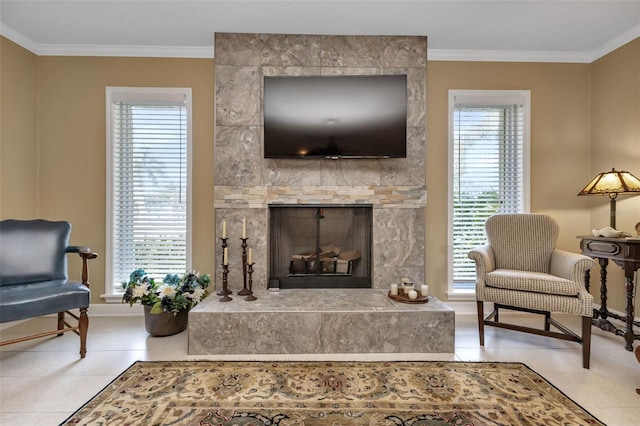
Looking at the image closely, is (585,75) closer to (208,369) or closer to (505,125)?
(505,125)

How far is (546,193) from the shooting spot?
124 inches

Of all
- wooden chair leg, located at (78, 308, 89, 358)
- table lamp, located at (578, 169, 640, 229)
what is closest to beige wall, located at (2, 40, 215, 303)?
wooden chair leg, located at (78, 308, 89, 358)

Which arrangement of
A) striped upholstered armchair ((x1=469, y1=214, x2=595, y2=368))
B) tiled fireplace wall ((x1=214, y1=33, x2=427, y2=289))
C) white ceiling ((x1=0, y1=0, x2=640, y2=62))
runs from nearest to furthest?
1. striped upholstered armchair ((x1=469, y1=214, x2=595, y2=368))
2. white ceiling ((x1=0, y1=0, x2=640, y2=62))
3. tiled fireplace wall ((x1=214, y1=33, x2=427, y2=289))

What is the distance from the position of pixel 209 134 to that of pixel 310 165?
1.05 metres

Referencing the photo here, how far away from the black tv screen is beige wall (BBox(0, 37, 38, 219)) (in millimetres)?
2213

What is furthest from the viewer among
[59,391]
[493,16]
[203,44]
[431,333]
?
[203,44]

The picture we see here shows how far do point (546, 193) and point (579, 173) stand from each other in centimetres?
39

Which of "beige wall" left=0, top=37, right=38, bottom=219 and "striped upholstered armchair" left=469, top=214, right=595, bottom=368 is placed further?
"beige wall" left=0, top=37, right=38, bottom=219

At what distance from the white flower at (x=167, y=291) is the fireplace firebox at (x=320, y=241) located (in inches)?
33.6

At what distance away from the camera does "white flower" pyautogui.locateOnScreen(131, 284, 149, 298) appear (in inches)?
100

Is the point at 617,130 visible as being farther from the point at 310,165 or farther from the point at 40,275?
the point at 40,275

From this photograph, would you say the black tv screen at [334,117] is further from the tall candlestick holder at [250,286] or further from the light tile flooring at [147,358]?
the light tile flooring at [147,358]

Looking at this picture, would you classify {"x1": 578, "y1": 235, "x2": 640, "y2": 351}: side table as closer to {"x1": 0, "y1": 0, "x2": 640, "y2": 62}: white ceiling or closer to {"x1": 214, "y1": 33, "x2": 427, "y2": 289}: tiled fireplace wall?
{"x1": 214, "y1": 33, "x2": 427, "y2": 289}: tiled fireplace wall

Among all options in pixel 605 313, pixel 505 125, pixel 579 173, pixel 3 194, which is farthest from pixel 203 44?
pixel 605 313
